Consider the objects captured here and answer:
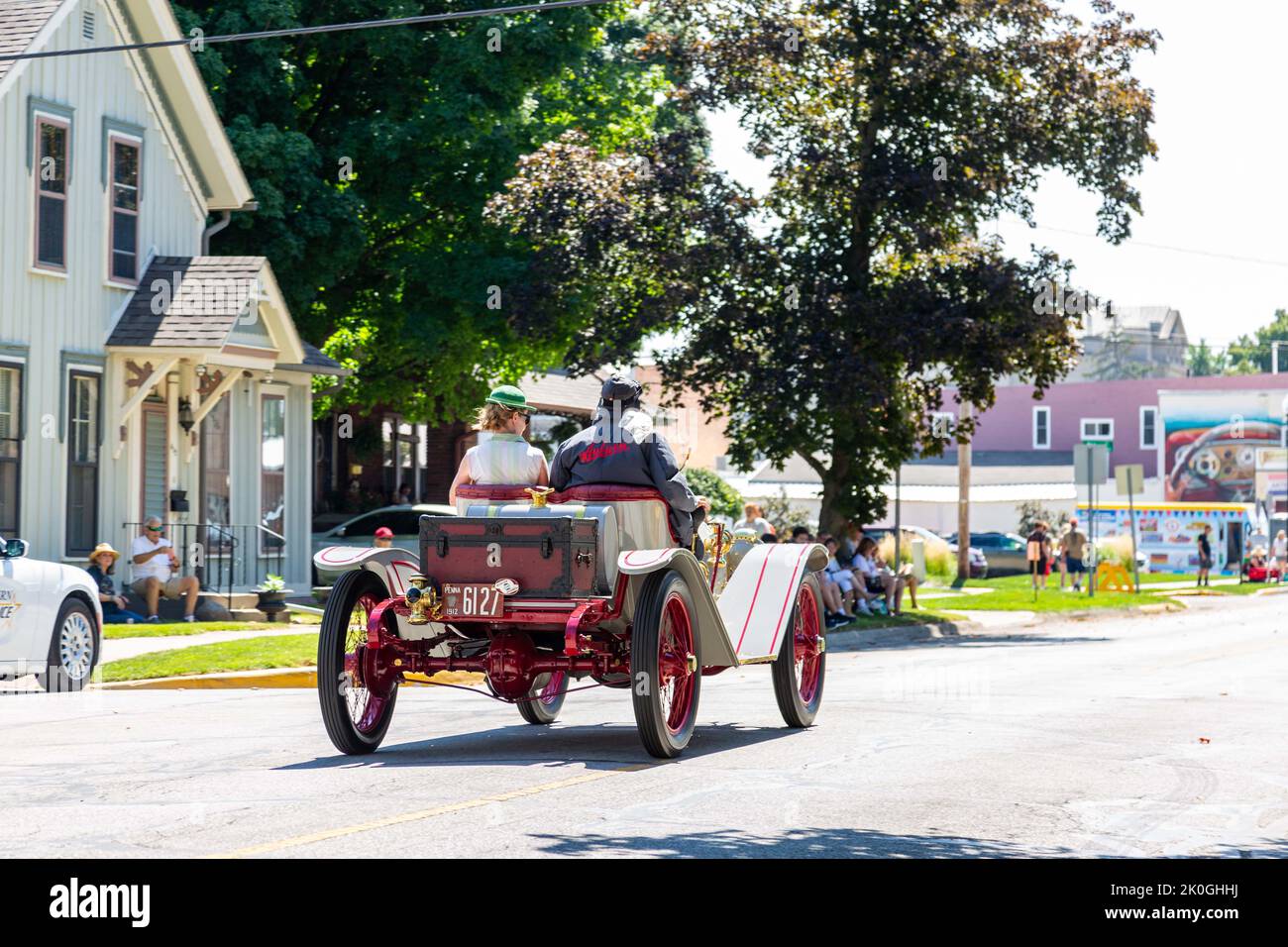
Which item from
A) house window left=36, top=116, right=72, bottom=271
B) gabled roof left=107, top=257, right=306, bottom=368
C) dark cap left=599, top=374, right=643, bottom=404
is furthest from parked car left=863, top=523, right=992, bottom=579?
dark cap left=599, top=374, right=643, bottom=404

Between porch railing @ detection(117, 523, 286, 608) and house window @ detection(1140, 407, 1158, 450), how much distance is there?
61.0 m

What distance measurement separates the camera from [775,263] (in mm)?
27172

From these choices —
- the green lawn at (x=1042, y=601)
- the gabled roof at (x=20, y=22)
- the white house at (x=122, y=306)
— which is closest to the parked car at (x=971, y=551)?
the green lawn at (x=1042, y=601)

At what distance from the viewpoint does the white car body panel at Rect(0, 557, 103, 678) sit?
14.8 m

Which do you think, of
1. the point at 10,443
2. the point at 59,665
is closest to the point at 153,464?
the point at 10,443

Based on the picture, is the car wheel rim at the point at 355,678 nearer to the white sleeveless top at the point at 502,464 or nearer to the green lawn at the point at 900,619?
the white sleeveless top at the point at 502,464

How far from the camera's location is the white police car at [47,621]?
48.5 ft

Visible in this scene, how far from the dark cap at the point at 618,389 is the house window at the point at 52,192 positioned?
14.1m

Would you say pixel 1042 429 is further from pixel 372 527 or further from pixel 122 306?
pixel 122 306

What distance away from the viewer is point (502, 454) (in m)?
10.9

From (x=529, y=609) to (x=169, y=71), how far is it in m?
17.2

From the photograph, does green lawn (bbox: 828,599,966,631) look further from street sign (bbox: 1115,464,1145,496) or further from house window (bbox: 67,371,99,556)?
house window (bbox: 67,371,99,556)

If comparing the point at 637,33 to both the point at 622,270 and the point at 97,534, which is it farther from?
the point at 97,534

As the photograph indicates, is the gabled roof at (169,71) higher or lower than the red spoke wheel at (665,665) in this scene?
higher
